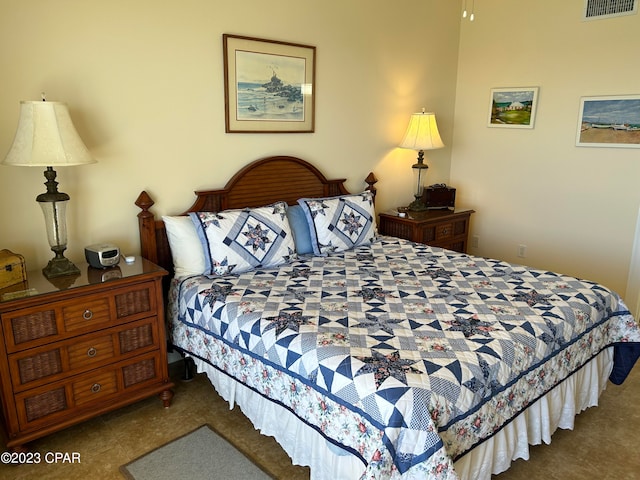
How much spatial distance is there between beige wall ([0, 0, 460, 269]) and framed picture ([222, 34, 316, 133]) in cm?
6

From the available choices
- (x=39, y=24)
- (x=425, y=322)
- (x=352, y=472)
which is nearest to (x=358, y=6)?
(x=39, y=24)

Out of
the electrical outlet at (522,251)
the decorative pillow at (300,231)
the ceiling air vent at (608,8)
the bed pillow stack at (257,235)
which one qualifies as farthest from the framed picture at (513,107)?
the decorative pillow at (300,231)

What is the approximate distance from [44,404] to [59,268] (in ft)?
2.07

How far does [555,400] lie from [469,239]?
2.58 m

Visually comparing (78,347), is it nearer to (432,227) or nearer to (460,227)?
(432,227)

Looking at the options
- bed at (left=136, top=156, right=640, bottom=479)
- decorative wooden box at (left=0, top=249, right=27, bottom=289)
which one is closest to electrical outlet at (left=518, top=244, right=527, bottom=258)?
bed at (left=136, top=156, right=640, bottom=479)

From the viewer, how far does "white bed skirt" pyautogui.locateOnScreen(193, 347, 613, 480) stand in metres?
1.83

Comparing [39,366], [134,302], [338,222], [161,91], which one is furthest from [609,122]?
[39,366]

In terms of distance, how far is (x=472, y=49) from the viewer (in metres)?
4.37

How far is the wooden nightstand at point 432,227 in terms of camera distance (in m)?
3.83

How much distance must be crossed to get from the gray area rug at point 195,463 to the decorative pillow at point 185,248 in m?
0.89

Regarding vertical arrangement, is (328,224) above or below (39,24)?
below

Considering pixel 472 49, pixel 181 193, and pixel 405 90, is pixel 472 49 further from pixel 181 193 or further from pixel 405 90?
pixel 181 193

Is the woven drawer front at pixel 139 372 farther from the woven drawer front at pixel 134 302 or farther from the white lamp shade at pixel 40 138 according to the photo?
the white lamp shade at pixel 40 138
